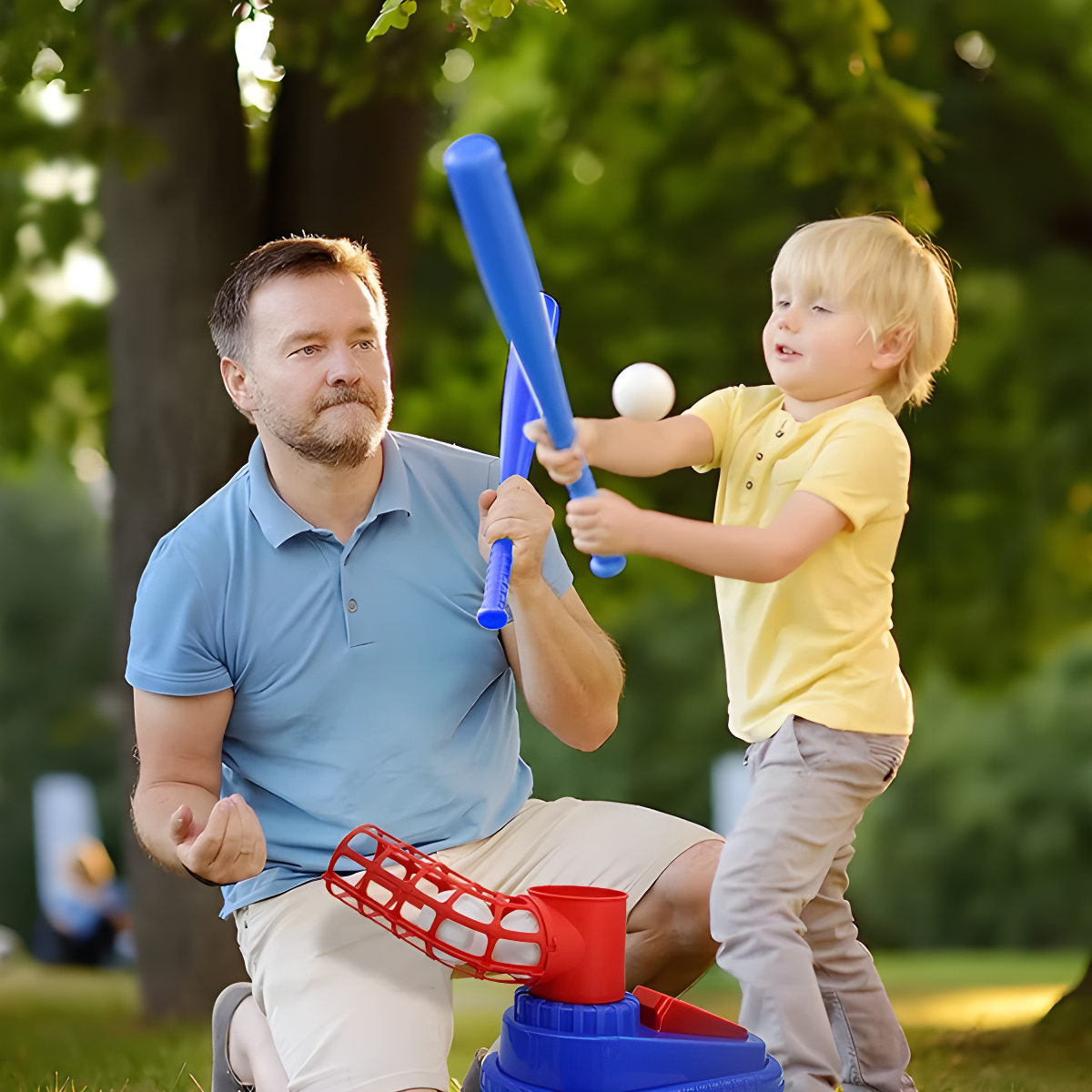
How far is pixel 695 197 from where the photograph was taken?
4957 millimetres

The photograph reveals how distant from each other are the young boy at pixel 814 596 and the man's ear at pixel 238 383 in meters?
0.63

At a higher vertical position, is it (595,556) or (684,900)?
(595,556)

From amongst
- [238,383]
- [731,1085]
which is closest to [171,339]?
[238,383]

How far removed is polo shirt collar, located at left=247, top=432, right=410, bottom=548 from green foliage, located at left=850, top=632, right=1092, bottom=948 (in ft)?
19.4

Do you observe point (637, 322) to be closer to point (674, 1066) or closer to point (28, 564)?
point (674, 1066)

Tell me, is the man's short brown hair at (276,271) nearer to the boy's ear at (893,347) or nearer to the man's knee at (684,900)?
the boy's ear at (893,347)

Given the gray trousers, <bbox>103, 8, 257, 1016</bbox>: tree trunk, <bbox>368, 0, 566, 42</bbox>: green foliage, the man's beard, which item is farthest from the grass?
<bbox>368, 0, 566, 42</bbox>: green foliage

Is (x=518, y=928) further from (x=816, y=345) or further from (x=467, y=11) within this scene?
Answer: (x=467, y=11)

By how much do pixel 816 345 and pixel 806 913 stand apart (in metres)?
0.70

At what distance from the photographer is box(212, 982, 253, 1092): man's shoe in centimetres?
202

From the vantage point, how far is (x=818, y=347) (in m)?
1.64

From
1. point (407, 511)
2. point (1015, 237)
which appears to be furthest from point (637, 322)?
point (407, 511)

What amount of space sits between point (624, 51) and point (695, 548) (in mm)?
3587

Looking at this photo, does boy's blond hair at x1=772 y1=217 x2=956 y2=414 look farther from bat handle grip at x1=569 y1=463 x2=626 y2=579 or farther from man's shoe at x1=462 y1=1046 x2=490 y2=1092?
man's shoe at x1=462 y1=1046 x2=490 y2=1092
